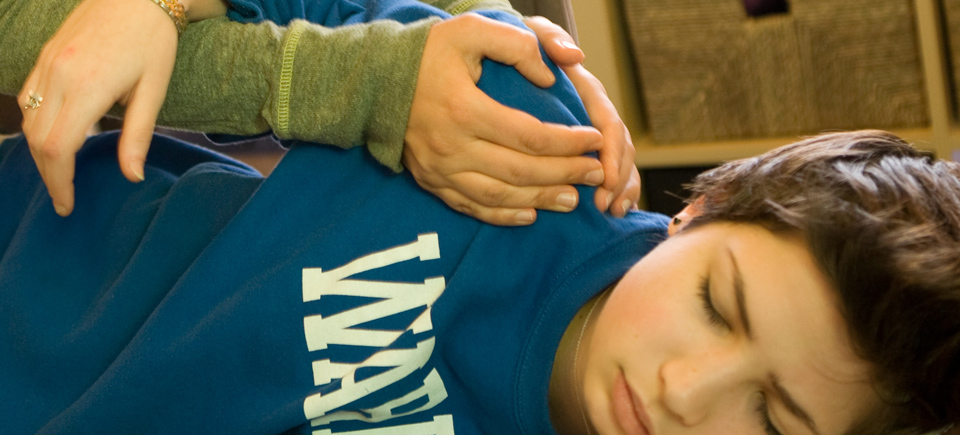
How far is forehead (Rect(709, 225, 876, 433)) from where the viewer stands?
2.46 ft

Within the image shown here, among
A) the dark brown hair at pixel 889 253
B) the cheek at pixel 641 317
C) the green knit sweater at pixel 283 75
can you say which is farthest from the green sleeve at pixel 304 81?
the dark brown hair at pixel 889 253

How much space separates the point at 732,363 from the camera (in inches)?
30.2

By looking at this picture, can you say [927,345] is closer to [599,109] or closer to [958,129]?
[599,109]

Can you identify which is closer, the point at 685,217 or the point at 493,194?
the point at 493,194

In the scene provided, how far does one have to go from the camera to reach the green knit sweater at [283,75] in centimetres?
81

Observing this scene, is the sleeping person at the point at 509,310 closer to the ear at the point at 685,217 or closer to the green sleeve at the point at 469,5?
the ear at the point at 685,217

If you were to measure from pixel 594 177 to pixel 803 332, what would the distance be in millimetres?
→ 256

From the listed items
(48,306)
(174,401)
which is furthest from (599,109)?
(48,306)

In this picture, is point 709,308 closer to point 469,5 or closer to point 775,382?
point 775,382

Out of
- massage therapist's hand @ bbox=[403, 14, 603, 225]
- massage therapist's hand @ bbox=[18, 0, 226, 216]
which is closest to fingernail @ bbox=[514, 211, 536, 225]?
massage therapist's hand @ bbox=[403, 14, 603, 225]

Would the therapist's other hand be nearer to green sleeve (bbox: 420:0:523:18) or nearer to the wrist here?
green sleeve (bbox: 420:0:523:18)

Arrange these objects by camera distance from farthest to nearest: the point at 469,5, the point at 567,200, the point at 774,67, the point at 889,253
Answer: the point at 774,67, the point at 469,5, the point at 567,200, the point at 889,253

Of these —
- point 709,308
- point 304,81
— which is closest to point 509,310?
point 709,308

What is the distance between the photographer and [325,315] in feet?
2.74
